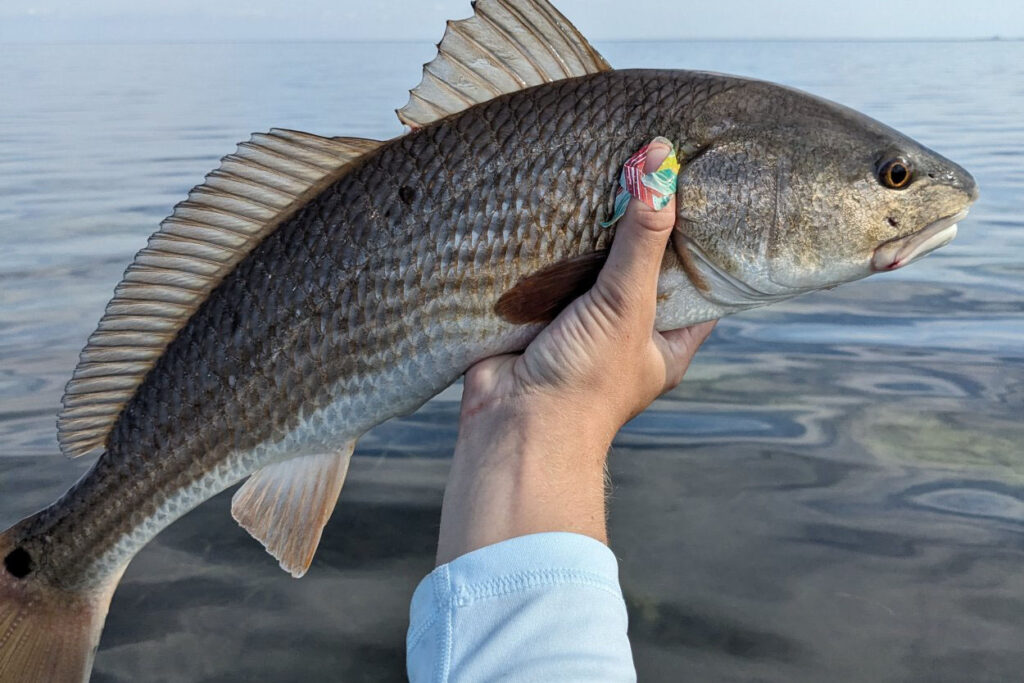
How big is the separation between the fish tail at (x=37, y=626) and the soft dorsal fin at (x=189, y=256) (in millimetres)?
345

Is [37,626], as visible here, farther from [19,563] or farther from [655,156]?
[655,156]

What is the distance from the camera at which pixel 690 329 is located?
105 inches

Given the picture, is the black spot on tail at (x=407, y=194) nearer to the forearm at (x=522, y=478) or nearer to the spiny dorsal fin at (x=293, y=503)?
the forearm at (x=522, y=478)

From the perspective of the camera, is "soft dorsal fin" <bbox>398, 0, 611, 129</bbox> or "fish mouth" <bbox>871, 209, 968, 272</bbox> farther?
"soft dorsal fin" <bbox>398, 0, 611, 129</bbox>

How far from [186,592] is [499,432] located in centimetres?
163

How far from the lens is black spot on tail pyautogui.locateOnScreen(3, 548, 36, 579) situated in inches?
99.3

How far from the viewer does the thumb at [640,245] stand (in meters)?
2.16

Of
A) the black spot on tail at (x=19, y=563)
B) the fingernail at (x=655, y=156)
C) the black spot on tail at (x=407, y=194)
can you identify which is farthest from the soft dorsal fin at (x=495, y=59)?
the black spot on tail at (x=19, y=563)

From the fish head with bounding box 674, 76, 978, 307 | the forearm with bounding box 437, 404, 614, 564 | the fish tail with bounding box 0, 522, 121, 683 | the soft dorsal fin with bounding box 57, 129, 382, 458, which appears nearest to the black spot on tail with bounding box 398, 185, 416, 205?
the soft dorsal fin with bounding box 57, 129, 382, 458

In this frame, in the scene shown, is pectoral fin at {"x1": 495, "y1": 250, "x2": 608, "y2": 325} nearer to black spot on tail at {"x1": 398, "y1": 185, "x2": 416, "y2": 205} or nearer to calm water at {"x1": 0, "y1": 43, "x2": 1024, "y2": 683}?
black spot on tail at {"x1": 398, "y1": 185, "x2": 416, "y2": 205}

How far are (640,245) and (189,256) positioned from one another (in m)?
1.27

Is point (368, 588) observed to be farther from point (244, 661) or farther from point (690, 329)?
point (690, 329)

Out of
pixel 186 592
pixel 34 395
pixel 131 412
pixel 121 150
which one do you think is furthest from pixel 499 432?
pixel 121 150

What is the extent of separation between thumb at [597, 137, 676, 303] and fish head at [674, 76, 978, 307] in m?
0.12
